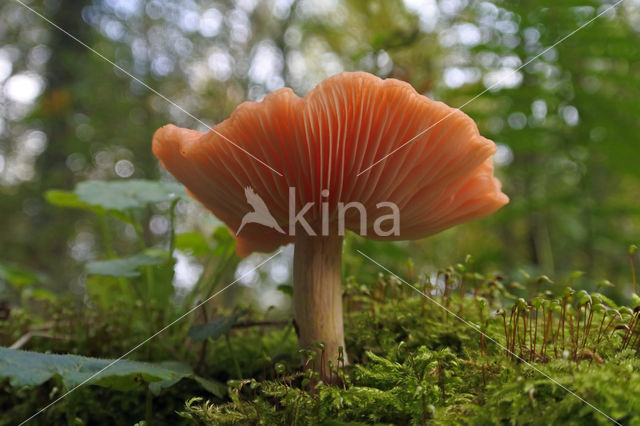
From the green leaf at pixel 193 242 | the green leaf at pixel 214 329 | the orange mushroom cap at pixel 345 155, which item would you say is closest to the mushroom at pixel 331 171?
the orange mushroom cap at pixel 345 155

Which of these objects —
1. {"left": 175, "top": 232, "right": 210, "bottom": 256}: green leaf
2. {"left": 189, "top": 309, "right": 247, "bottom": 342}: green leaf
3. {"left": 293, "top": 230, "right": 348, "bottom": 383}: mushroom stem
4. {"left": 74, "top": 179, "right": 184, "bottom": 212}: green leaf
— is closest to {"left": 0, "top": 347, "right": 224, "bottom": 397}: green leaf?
{"left": 189, "top": 309, "right": 247, "bottom": 342}: green leaf

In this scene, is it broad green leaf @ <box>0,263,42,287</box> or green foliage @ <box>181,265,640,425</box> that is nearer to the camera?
green foliage @ <box>181,265,640,425</box>

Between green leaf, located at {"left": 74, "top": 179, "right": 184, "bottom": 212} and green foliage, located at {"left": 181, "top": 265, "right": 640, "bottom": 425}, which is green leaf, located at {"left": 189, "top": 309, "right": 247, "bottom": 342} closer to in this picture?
green foliage, located at {"left": 181, "top": 265, "right": 640, "bottom": 425}

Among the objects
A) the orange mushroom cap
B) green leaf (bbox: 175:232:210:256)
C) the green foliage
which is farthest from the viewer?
green leaf (bbox: 175:232:210:256)

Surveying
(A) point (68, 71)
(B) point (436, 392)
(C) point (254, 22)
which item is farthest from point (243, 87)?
(B) point (436, 392)

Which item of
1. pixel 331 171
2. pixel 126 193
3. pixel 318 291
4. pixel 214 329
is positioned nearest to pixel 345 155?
pixel 331 171
